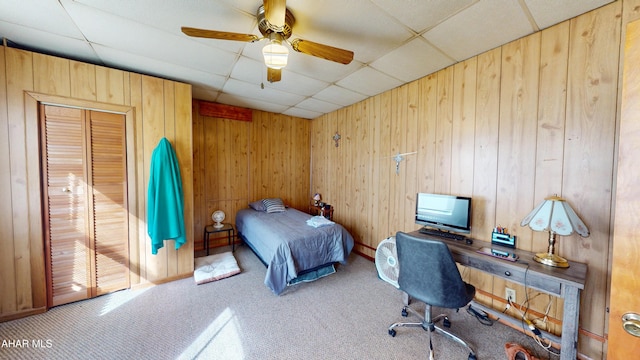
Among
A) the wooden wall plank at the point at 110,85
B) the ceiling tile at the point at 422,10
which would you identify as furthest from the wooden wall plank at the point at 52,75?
the ceiling tile at the point at 422,10

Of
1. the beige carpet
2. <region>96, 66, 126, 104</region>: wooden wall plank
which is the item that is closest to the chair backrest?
the beige carpet

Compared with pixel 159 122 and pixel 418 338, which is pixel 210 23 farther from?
pixel 418 338

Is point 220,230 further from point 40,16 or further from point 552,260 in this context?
point 552,260

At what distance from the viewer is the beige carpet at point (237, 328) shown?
→ 1.66 m

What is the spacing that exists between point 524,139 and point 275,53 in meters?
2.20

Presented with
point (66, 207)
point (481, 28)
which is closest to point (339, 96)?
point (481, 28)

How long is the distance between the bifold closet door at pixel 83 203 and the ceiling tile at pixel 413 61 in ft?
9.69

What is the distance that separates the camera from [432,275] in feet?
5.09

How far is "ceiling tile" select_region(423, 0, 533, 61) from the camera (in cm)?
153

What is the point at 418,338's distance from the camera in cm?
180

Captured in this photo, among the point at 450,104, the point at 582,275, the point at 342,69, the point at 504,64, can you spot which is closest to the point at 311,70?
the point at 342,69

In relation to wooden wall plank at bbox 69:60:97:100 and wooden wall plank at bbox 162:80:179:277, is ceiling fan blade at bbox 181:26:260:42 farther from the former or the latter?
wooden wall plank at bbox 69:60:97:100

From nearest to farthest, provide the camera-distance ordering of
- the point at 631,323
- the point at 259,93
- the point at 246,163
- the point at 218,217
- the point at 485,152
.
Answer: the point at 631,323
the point at 485,152
the point at 259,93
the point at 218,217
the point at 246,163

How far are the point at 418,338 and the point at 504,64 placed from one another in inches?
100
